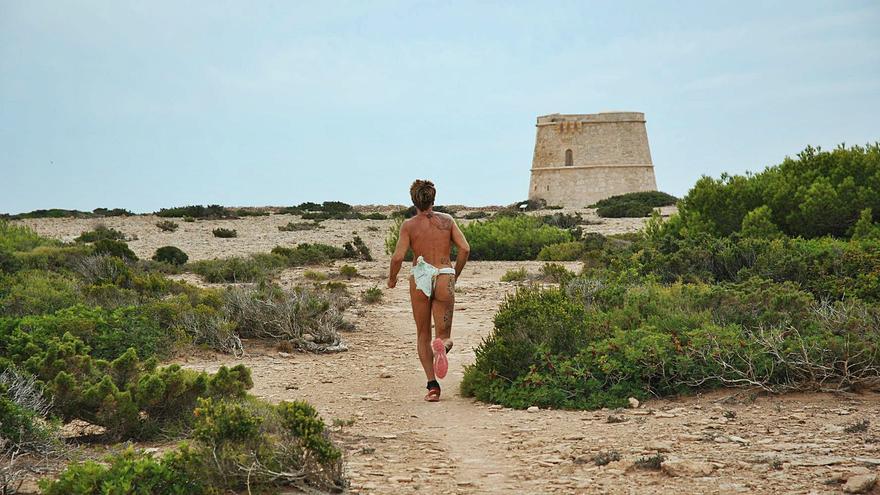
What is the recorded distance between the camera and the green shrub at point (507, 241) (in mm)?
24016

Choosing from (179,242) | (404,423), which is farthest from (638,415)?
(179,242)

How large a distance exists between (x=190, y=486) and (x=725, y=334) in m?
4.85

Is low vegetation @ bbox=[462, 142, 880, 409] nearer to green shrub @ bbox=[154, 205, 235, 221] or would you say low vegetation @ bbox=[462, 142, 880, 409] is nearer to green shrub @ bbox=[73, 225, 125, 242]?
green shrub @ bbox=[73, 225, 125, 242]

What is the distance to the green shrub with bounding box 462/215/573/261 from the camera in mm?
24016

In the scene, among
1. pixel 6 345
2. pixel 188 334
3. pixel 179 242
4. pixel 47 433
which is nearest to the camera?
pixel 47 433

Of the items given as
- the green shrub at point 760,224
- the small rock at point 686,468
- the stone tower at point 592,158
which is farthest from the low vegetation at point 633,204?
the small rock at point 686,468

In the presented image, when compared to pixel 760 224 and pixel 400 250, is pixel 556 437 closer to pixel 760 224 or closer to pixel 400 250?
pixel 400 250

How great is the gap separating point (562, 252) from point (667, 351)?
579 inches

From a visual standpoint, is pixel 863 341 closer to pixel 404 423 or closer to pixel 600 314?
pixel 600 314

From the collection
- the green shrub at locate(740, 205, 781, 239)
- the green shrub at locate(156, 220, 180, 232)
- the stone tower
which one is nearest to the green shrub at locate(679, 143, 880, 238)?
the green shrub at locate(740, 205, 781, 239)

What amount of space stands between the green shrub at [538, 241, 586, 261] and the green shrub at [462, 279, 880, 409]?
13164 mm

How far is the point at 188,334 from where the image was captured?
11180 mm

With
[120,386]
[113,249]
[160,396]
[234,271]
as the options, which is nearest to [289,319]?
[120,386]

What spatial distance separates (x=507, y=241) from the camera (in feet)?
78.7
